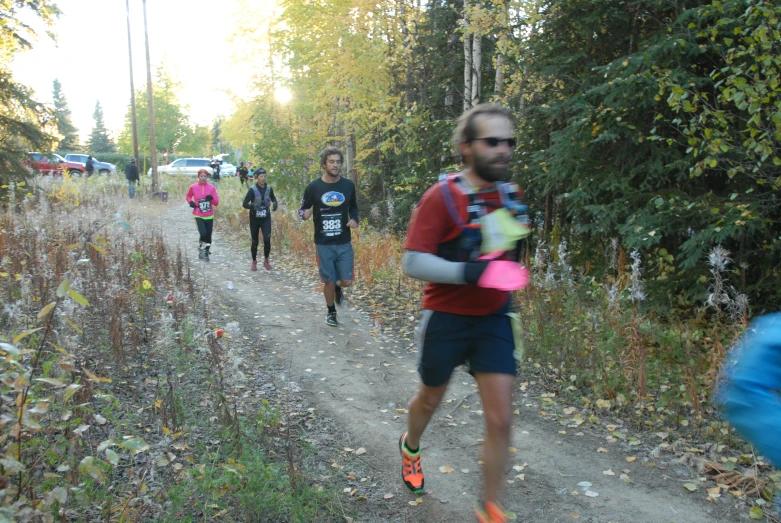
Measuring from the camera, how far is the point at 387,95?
14500mm

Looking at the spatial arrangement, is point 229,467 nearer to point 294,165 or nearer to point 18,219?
point 18,219

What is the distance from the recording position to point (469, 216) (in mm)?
3092

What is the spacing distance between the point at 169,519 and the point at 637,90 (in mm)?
6616

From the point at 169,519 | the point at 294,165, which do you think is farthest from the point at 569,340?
the point at 294,165

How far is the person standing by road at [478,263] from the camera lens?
3014 mm

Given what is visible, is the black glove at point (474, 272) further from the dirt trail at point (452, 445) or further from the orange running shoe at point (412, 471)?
the dirt trail at point (452, 445)

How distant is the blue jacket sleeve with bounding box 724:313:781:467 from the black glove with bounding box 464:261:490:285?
133cm

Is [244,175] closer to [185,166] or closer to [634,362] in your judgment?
[185,166]

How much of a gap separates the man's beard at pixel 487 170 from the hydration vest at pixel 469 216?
0.26ft

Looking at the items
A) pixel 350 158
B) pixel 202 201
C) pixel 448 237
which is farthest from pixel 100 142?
pixel 448 237

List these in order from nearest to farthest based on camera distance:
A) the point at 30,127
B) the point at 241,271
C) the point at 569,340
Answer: the point at 569,340 → the point at 241,271 → the point at 30,127

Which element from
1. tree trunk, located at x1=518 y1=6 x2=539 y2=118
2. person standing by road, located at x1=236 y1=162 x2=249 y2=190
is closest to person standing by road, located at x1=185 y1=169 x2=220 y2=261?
tree trunk, located at x1=518 y1=6 x2=539 y2=118

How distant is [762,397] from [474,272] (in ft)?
4.71

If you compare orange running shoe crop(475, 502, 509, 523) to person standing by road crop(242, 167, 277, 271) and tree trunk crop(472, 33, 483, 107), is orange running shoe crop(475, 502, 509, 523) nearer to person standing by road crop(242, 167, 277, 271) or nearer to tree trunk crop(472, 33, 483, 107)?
tree trunk crop(472, 33, 483, 107)
